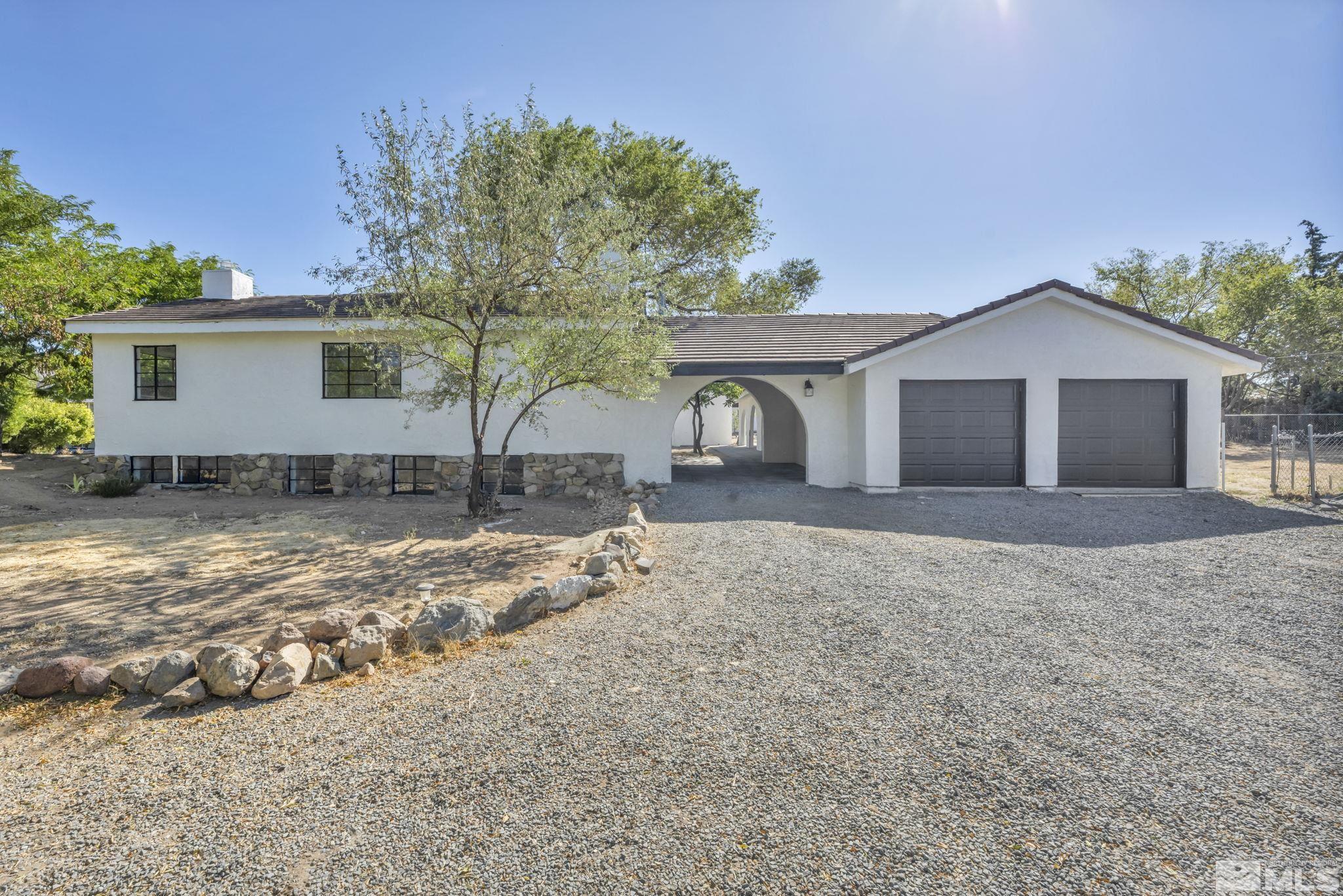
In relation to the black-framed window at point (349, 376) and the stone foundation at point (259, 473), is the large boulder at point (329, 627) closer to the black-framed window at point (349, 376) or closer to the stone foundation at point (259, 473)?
the black-framed window at point (349, 376)

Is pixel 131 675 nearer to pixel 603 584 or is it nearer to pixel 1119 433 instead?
pixel 603 584

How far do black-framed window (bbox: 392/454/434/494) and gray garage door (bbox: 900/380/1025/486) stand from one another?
960 centimetres

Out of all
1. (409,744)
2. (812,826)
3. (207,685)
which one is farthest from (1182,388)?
(207,685)

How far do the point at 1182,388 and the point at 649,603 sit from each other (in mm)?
11627

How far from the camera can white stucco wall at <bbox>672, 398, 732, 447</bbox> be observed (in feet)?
93.7

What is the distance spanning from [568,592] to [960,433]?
29.9 ft

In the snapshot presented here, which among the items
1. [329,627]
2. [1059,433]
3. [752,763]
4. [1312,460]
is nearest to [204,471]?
[329,627]

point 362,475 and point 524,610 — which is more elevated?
point 362,475

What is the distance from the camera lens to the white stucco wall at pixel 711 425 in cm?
2856

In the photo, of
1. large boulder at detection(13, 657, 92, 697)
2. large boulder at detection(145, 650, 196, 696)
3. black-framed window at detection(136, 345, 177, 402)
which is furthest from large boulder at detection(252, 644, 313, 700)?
black-framed window at detection(136, 345, 177, 402)

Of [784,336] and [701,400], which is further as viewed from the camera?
[701,400]

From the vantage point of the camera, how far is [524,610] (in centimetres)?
464

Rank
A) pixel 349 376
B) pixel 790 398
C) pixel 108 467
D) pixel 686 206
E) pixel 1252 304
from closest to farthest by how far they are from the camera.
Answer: pixel 349 376 → pixel 108 467 → pixel 790 398 → pixel 686 206 → pixel 1252 304

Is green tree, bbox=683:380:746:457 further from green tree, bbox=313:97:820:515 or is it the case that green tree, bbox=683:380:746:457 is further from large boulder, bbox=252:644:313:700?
large boulder, bbox=252:644:313:700
